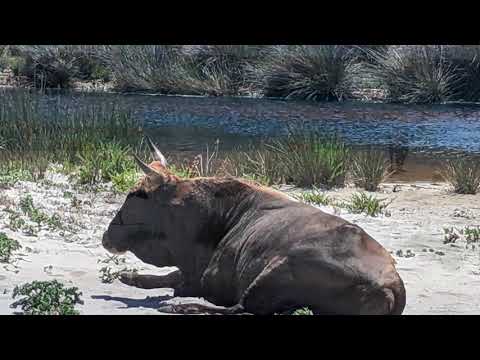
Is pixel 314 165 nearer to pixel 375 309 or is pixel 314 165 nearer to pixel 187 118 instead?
pixel 375 309

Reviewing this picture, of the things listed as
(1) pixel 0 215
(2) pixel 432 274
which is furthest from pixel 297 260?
(1) pixel 0 215

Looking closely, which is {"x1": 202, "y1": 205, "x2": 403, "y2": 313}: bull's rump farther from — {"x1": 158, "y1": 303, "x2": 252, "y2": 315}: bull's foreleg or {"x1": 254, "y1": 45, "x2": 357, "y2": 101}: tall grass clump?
{"x1": 254, "y1": 45, "x2": 357, "y2": 101}: tall grass clump

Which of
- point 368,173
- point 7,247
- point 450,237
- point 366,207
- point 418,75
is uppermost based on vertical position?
point 7,247

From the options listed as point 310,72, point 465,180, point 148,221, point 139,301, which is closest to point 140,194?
point 148,221

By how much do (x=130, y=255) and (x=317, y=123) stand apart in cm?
1455

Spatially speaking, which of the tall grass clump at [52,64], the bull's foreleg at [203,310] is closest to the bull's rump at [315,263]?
the bull's foreleg at [203,310]

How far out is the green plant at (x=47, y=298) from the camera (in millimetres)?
7090

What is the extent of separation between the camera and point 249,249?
7.74 metres

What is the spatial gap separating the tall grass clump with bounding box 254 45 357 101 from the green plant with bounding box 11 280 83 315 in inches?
928

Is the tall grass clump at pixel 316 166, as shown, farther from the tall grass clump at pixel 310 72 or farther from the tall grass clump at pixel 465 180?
the tall grass clump at pixel 310 72

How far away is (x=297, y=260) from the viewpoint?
7.20 meters

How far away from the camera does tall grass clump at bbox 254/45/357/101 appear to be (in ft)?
100

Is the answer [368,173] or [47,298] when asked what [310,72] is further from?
[47,298]

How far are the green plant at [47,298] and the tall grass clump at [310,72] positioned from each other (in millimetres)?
23567
